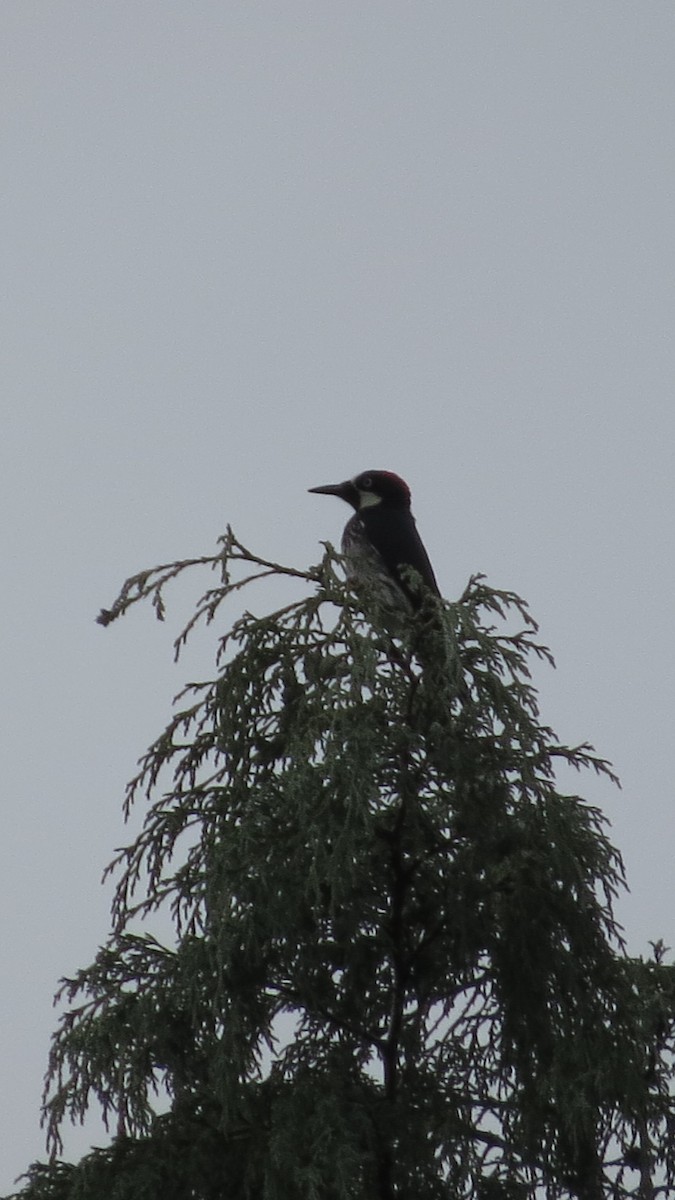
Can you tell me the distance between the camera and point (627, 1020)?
5.32 metres

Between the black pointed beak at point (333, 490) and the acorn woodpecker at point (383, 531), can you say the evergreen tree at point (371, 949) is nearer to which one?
the acorn woodpecker at point (383, 531)

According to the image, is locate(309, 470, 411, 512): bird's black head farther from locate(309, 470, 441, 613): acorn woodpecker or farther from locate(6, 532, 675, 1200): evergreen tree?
locate(6, 532, 675, 1200): evergreen tree

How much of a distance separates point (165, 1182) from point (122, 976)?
76 cm

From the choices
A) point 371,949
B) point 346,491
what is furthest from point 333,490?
point 371,949

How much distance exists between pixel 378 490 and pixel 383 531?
71cm

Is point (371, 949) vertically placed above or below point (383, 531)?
below

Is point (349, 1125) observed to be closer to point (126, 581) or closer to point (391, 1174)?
point (391, 1174)

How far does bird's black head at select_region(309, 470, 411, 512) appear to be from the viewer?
933 cm

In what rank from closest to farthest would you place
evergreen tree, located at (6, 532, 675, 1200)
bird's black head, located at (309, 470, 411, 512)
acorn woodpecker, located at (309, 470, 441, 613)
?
1. evergreen tree, located at (6, 532, 675, 1200)
2. acorn woodpecker, located at (309, 470, 441, 613)
3. bird's black head, located at (309, 470, 411, 512)

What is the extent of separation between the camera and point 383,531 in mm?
8734

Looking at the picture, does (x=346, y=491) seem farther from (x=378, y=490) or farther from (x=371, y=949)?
(x=371, y=949)

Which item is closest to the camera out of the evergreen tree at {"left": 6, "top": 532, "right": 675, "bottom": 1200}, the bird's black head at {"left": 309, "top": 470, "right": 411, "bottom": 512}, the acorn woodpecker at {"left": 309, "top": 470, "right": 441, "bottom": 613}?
the evergreen tree at {"left": 6, "top": 532, "right": 675, "bottom": 1200}

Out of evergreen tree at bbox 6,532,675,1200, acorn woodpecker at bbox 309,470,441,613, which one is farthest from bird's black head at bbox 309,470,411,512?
evergreen tree at bbox 6,532,675,1200

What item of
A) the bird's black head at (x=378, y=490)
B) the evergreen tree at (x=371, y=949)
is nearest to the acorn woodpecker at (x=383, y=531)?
the bird's black head at (x=378, y=490)
